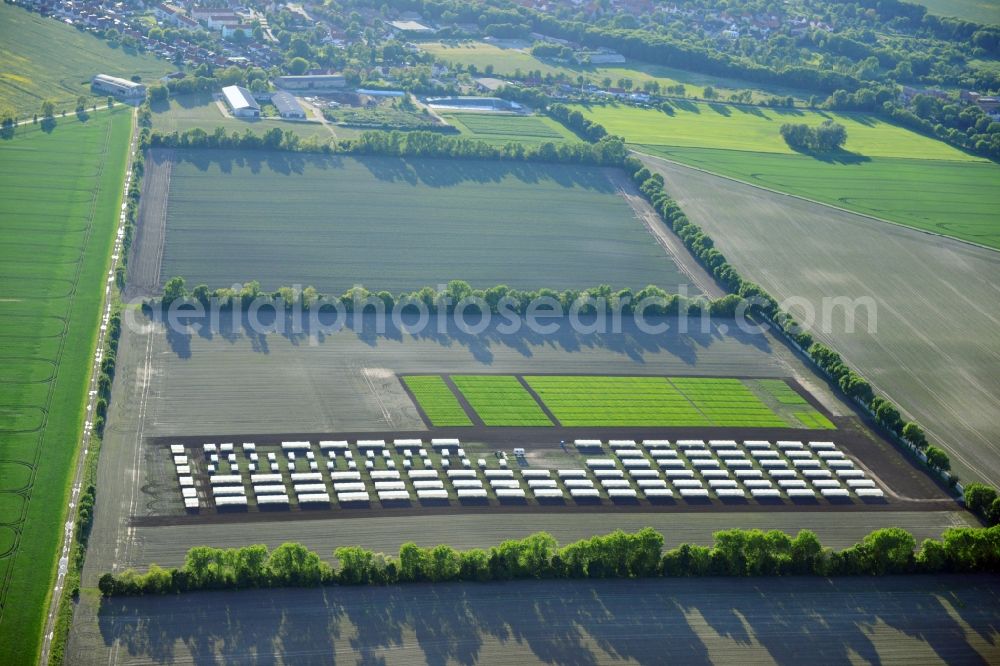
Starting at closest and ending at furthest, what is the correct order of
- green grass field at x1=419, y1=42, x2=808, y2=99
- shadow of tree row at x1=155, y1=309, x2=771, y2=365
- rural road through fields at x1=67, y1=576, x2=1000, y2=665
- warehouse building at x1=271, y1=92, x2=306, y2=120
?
rural road through fields at x1=67, y1=576, x2=1000, y2=665, shadow of tree row at x1=155, y1=309, x2=771, y2=365, warehouse building at x1=271, y1=92, x2=306, y2=120, green grass field at x1=419, y1=42, x2=808, y2=99

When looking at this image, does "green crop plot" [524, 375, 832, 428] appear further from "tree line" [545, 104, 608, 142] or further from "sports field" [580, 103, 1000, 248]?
"tree line" [545, 104, 608, 142]

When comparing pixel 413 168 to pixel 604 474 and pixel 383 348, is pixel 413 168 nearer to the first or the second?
pixel 383 348

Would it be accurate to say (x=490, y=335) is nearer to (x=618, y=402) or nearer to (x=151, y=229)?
(x=618, y=402)

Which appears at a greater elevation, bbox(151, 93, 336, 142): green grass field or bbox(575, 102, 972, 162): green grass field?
bbox(575, 102, 972, 162): green grass field

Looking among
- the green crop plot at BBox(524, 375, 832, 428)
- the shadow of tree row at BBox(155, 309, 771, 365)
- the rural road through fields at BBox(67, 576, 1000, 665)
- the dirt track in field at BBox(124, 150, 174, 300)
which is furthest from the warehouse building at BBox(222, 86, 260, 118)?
the rural road through fields at BBox(67, 576, 1000, 665)

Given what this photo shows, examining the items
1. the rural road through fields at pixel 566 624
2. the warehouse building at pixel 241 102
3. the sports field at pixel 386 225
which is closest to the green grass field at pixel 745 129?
the sports field at pixel 386 225

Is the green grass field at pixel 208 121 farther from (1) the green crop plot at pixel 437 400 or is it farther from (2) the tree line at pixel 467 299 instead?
(1) the green crop plot at pixel 437 400
